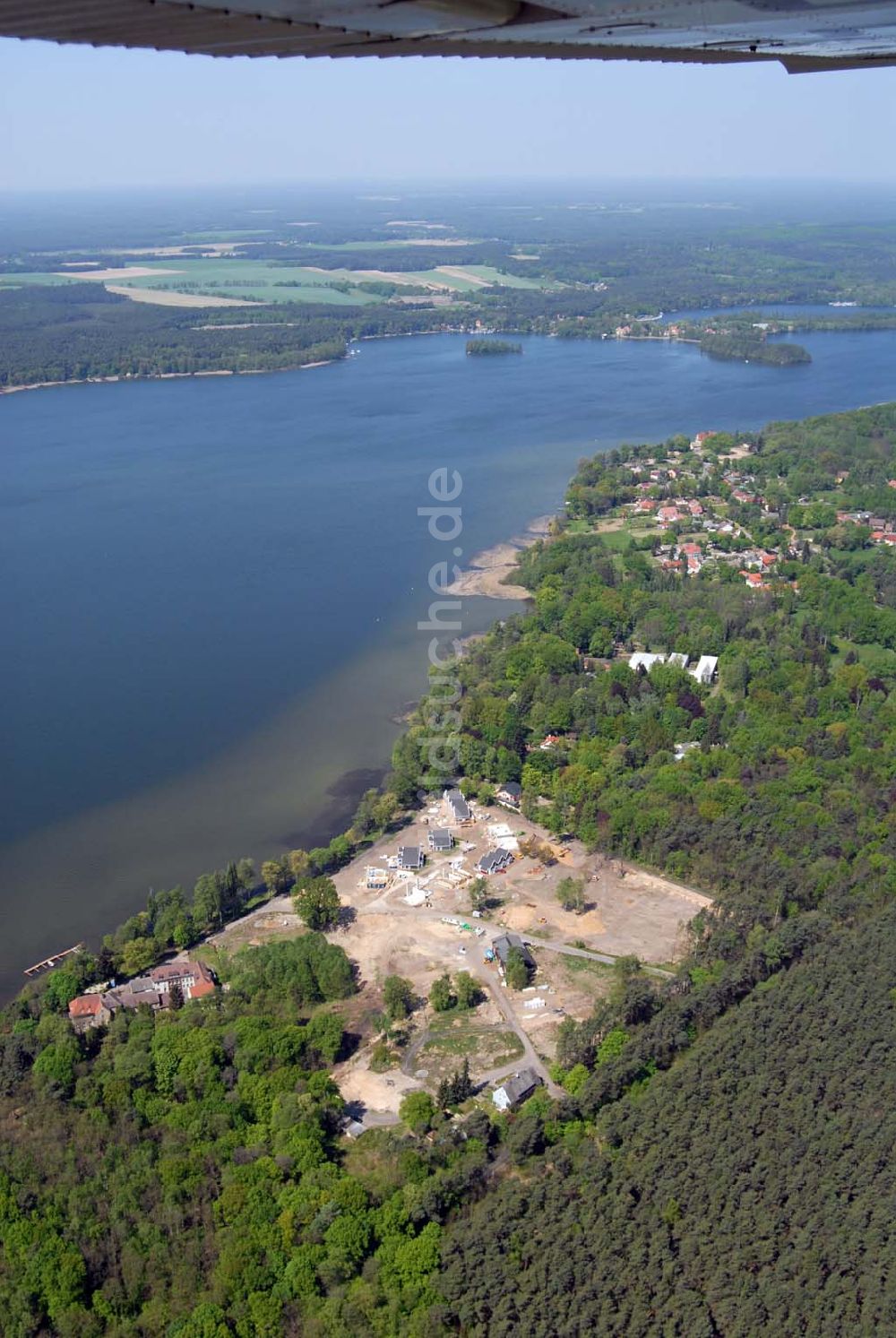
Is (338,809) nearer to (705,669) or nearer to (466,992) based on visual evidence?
(466,992)

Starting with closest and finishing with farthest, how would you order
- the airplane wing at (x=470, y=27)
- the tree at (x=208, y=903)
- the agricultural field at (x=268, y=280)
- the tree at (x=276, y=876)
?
the airplane wing at (x=470, y=27) → the tree at (x=208, y=903) → the tree at (x=276, y=876) → the agricultural field at (x=268, y=280)

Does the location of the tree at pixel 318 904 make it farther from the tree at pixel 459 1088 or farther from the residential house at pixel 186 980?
the tree at pixel 459 1088

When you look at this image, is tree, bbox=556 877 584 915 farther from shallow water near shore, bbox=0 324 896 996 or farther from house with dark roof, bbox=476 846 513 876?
shallow water near shore, bbox=0 324 896 996

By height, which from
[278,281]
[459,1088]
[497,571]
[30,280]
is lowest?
[459,1088]

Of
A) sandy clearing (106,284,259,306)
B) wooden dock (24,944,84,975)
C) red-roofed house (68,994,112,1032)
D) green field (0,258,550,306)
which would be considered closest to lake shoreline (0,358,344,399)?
green field (0,258,550,306)

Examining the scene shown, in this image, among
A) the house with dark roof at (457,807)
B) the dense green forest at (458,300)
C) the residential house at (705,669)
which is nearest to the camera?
→ the house with dark roof at (457,807)

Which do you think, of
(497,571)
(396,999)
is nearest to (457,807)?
(396,999)

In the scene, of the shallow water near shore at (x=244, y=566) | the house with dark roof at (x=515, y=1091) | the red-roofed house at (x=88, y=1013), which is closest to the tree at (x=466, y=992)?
the house with dark roof at (x=515, y=1091)
